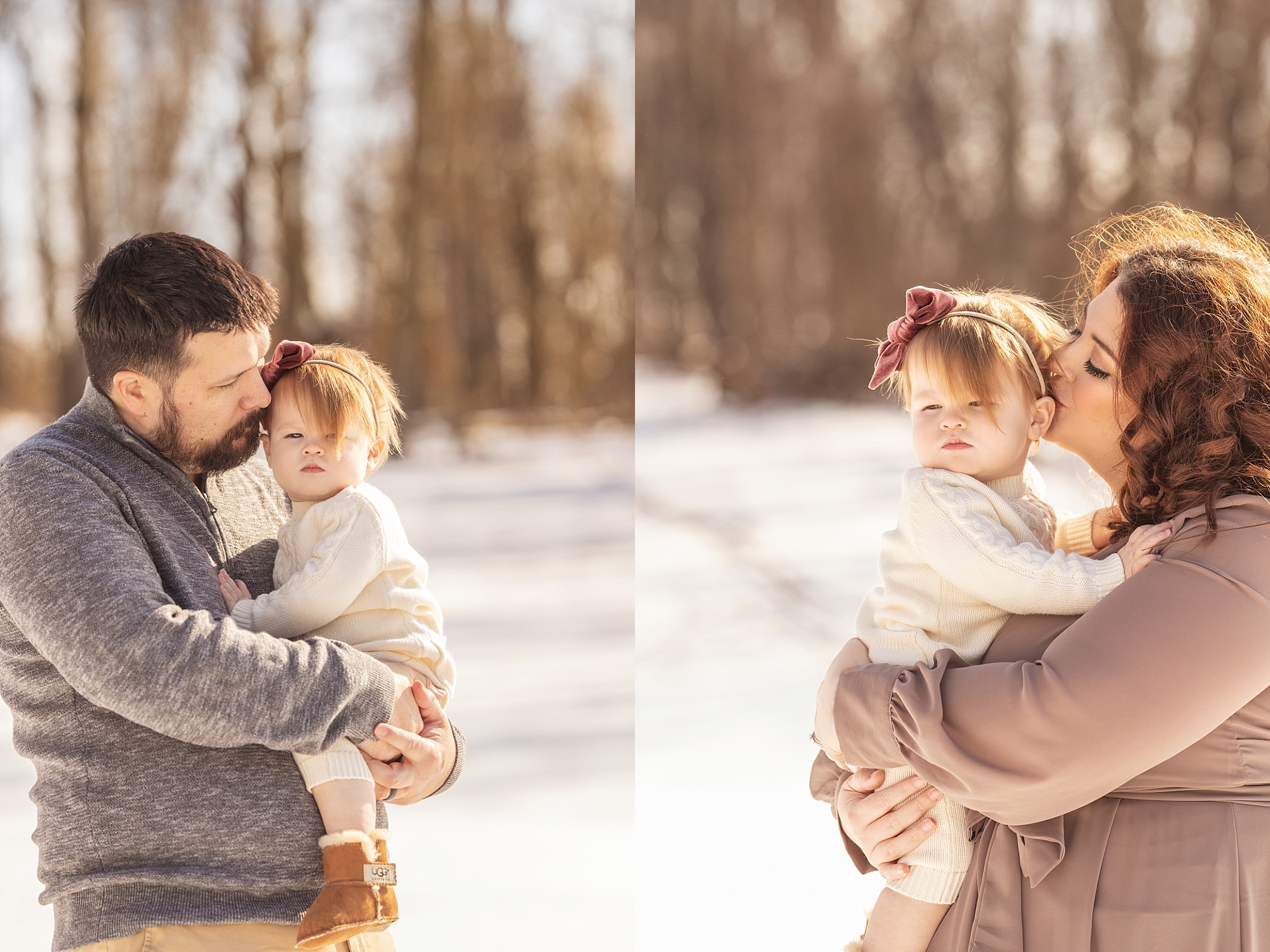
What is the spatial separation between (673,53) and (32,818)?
1243 centimetres

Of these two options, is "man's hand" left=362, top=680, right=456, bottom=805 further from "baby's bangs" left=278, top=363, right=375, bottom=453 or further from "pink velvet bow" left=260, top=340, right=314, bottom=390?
"pink velvet bow" left=260, top=340, right=314, bottom=390

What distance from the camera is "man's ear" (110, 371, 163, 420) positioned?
5.49 feet

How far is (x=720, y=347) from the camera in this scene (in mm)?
14156

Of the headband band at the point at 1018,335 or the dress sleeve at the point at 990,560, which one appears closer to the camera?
the dress sleeve at the point at 990,560

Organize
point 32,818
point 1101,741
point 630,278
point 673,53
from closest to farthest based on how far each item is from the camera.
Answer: point 1101,741, point 32,818, point 630,278, point 673,53

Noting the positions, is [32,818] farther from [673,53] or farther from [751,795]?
[673,53]

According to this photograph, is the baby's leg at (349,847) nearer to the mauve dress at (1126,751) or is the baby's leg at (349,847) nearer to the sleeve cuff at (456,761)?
the sleeve cuff at (456,761)

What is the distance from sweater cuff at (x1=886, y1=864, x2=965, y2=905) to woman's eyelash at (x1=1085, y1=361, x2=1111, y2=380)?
70 centimetres

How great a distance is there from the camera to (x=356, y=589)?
1.75 m

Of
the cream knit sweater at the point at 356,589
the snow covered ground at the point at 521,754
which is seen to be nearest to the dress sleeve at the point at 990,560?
the cream knit sweater at the point at 356,589

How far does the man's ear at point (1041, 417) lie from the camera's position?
1.71 m

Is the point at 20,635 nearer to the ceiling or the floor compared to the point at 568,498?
nearer to the ceiling

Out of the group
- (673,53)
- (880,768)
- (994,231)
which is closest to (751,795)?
(880,768)

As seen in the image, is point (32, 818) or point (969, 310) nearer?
point (969, 310)
